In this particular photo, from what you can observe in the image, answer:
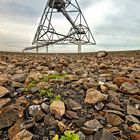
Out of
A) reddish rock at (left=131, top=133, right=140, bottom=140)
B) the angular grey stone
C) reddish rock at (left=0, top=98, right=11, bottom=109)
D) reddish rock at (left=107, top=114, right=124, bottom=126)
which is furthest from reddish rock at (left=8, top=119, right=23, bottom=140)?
reddish rock at (left=131, top=133, right=140, bottom=140)

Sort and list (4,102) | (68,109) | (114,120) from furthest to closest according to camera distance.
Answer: (4,102)
(68,109)
(114,120)

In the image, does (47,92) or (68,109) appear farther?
(47,92)

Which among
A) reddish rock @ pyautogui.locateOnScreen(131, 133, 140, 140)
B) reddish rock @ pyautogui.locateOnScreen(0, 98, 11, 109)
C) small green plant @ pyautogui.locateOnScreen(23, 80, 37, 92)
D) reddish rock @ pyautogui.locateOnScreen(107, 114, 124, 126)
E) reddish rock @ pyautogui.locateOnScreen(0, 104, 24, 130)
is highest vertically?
small green plant @ pyautogui.locateOnScreen(23, 80, 37, 92)

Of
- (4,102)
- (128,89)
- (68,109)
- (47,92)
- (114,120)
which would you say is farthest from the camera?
(128,89)

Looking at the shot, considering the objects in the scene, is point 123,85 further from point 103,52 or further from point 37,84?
point 103,52

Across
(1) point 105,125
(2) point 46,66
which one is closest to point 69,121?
(1) point 105,125

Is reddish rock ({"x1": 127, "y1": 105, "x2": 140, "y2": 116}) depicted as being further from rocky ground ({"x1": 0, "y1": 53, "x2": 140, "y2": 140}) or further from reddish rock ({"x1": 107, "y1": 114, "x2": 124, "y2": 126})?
reddish rock ({"x1": 107, "y1": 114, "x2": 124, "y2": 126})

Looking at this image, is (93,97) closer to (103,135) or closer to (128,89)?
(128,89)

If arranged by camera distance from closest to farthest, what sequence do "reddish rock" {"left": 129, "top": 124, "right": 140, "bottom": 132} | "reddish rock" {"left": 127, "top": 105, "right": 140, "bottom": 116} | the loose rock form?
"reddish rock" {"left": 129, "top": 124, "right": 140, "bottom": 132}
"reddish rock" {"left": 127, "top": 105, "right": 140, "bottom": 116}
the loose rock

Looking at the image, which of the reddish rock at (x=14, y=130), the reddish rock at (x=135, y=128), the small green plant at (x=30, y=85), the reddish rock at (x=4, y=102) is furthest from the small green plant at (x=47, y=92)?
the reddish rock at (x=135, y=128)

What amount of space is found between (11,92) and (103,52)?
5216mm

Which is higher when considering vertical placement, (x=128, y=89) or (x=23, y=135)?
(x=128, y=89)

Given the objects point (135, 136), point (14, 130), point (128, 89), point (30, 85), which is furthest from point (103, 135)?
point (30, 85)

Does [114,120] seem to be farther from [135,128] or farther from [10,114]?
[10,114]
